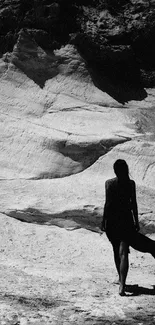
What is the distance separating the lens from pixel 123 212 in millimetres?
5039

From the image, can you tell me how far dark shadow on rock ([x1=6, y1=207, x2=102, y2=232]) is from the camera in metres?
7.29

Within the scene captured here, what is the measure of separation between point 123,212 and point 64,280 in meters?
0.98

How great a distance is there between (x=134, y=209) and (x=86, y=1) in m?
5.94

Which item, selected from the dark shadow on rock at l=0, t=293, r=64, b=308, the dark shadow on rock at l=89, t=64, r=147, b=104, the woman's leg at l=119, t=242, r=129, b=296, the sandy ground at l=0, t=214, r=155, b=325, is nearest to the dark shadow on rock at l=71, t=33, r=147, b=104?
the dark shadow on rock at l=89, t=64, r=147, b=104

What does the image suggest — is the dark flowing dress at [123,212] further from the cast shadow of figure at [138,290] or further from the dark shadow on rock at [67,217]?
the dark shadow on rock at [67,217]

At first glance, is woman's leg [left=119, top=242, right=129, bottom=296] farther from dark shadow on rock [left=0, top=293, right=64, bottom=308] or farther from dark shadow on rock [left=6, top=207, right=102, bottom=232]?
dark shadow on rock [left=6, top=207, right=102, bottom=232]

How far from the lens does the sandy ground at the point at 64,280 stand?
4.46 meters

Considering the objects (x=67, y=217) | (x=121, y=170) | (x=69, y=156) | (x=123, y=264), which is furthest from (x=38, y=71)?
(x=123, y=264)

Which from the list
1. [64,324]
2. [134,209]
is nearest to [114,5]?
[134,209]

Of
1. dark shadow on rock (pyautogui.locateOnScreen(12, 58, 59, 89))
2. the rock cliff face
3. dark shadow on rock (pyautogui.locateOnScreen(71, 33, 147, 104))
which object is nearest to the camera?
the rock cliff face

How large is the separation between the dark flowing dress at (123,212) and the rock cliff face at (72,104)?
2.18 meters

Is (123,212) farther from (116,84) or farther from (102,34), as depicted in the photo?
(102,34)

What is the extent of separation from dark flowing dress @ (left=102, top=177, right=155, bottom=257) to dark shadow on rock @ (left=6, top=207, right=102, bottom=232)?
2.20 m

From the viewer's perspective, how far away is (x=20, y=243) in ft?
22.1
